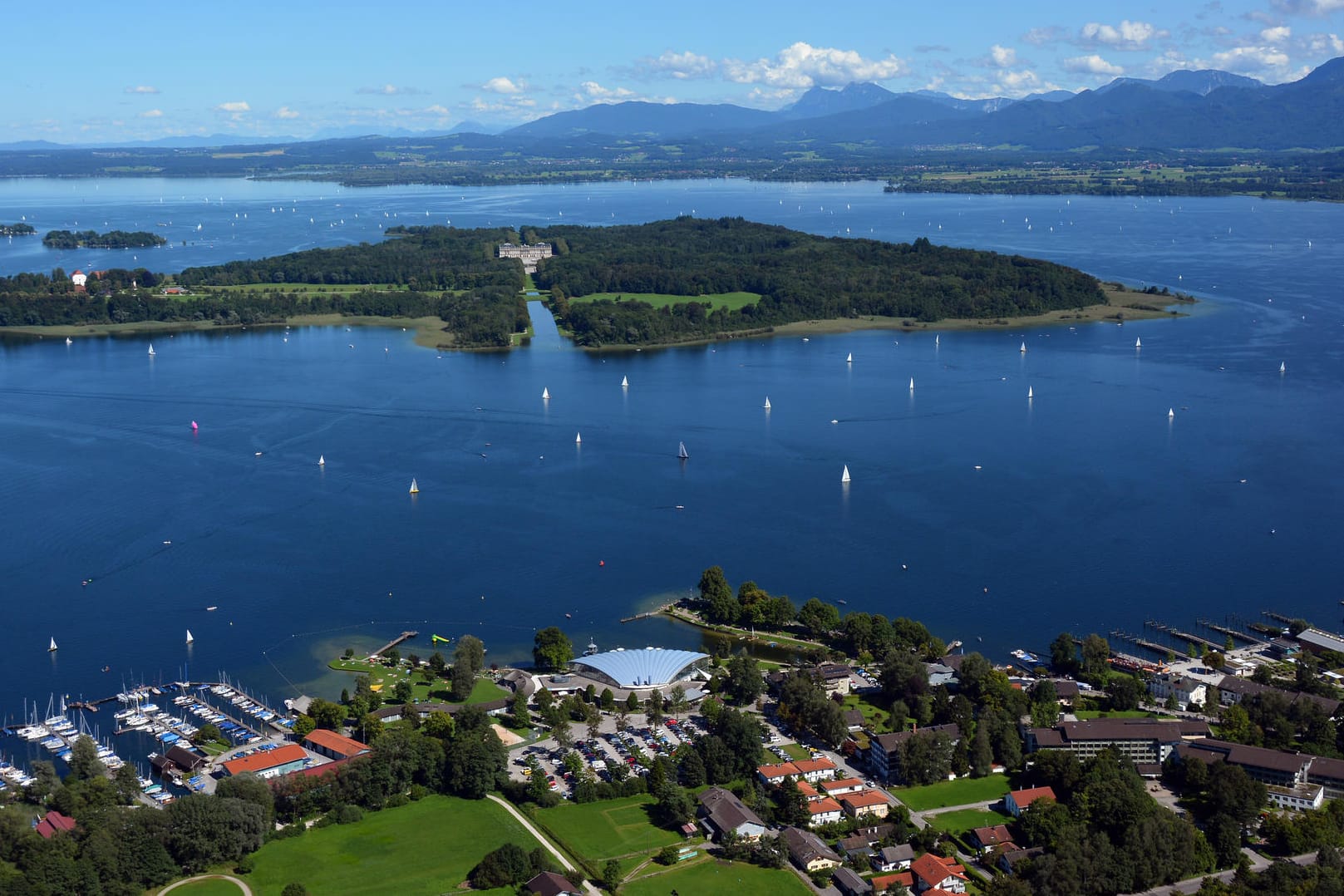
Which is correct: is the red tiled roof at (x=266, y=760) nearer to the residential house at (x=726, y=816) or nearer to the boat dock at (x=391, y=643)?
the boat dock at (x=391, y=643)

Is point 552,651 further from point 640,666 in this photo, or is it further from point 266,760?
point 266,760

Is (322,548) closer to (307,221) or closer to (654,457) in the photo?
(654,457)

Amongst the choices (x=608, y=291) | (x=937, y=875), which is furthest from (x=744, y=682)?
(x=608, y=291)

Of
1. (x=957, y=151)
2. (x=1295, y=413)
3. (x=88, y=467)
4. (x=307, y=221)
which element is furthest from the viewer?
(x=957, y=151)

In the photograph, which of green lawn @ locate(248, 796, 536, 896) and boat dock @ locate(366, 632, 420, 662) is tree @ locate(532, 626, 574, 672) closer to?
boat dock @ locate(366, 632, 420, 662)

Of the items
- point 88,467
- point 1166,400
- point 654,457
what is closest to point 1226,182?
point 1166,400

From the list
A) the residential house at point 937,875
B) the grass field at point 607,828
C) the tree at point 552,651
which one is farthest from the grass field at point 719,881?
the tree at point 552,651
